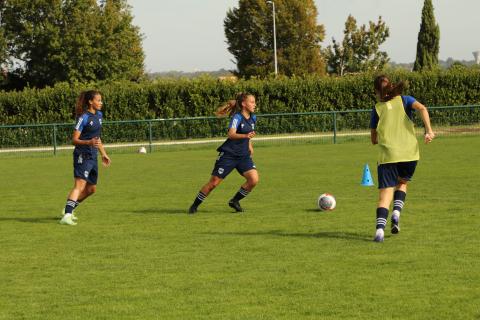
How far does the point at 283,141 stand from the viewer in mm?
32562

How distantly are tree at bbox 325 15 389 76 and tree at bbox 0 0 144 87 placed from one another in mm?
19846

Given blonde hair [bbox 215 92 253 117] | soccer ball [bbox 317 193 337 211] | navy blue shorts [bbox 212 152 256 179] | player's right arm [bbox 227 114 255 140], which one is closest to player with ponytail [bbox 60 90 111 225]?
navy blue shorts [bbox 212 152 256 179]

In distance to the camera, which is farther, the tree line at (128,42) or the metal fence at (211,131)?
the tree line at (128,42)

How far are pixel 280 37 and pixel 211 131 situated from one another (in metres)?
34.8

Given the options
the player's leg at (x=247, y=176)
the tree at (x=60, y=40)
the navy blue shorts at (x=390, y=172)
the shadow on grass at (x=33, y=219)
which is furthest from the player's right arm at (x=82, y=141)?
the tree at (x=60, y=40)

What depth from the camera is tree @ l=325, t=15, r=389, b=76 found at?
70125 millimetres

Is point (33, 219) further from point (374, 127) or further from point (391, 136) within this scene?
point (391, 136)

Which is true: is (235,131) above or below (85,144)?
above

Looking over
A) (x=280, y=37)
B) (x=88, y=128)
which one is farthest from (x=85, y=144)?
(x=280, y=37)

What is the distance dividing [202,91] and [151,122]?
6.60m

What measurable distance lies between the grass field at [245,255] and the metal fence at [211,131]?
576 inches

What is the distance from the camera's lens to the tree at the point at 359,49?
7012 cm

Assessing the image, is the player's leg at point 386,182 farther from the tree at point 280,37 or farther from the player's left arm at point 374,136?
the tree at point 280,37

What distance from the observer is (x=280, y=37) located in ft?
219
